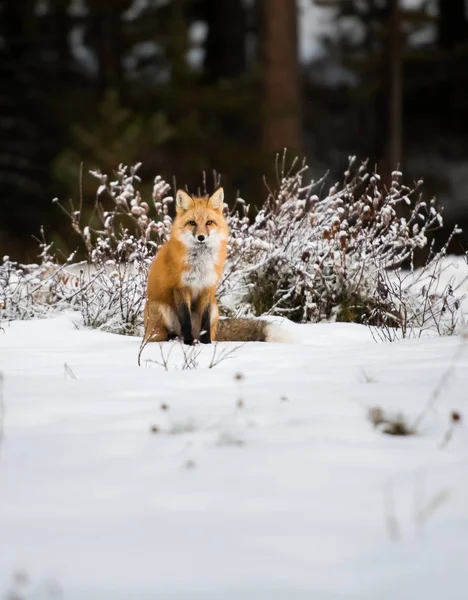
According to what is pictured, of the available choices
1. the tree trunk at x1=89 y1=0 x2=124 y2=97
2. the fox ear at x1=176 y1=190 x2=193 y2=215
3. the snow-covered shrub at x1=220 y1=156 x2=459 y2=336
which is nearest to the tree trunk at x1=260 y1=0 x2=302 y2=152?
the tree trunk at x1=89 y1=0 x2=124 y2=97

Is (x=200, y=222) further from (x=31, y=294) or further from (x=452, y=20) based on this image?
(x=452, y=20)

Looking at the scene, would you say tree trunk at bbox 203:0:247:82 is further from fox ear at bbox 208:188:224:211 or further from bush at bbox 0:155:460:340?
fox ear at bbox 208:188:224:211

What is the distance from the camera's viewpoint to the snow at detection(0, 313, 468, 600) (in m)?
1.85

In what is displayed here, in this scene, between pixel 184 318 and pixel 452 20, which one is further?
pixel 452 20

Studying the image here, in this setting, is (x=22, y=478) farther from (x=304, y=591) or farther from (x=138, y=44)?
(x=138, y=44)

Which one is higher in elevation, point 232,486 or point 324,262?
point 324,262

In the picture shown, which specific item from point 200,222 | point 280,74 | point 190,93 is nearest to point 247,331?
point 200,222

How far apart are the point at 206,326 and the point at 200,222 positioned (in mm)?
843

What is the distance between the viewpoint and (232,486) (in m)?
2.38

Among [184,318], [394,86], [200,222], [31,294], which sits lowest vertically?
[184,318]

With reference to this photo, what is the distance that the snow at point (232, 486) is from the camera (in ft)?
6.08

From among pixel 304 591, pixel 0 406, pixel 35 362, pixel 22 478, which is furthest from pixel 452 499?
pixel 35 362

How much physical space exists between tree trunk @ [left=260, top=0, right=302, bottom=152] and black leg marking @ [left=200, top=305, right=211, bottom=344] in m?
10.3

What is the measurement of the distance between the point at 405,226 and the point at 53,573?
5592 mm
